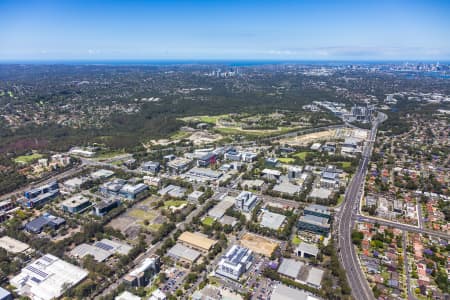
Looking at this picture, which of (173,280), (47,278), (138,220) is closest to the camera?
(47,278)

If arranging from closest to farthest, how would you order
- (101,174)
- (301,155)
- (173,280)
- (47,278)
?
(47,278) < (173,280) < (101,174) < (301,155)

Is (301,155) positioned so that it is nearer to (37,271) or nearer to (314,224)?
(314,224)

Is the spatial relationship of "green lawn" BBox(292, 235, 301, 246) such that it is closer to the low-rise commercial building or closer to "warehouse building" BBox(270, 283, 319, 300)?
"warehouse building" BBox(270, 283, 319, 300)

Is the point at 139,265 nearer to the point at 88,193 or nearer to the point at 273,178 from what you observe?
the point at 88,193

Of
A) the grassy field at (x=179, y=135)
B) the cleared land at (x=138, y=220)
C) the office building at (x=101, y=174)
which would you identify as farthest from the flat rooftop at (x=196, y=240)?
the grassy field at (x=179, y=135)

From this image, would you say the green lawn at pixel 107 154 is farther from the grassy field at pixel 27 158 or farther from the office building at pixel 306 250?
the office building at pixel 306 250

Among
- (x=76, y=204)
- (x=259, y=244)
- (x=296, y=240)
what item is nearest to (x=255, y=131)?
(x=296, y=240)
